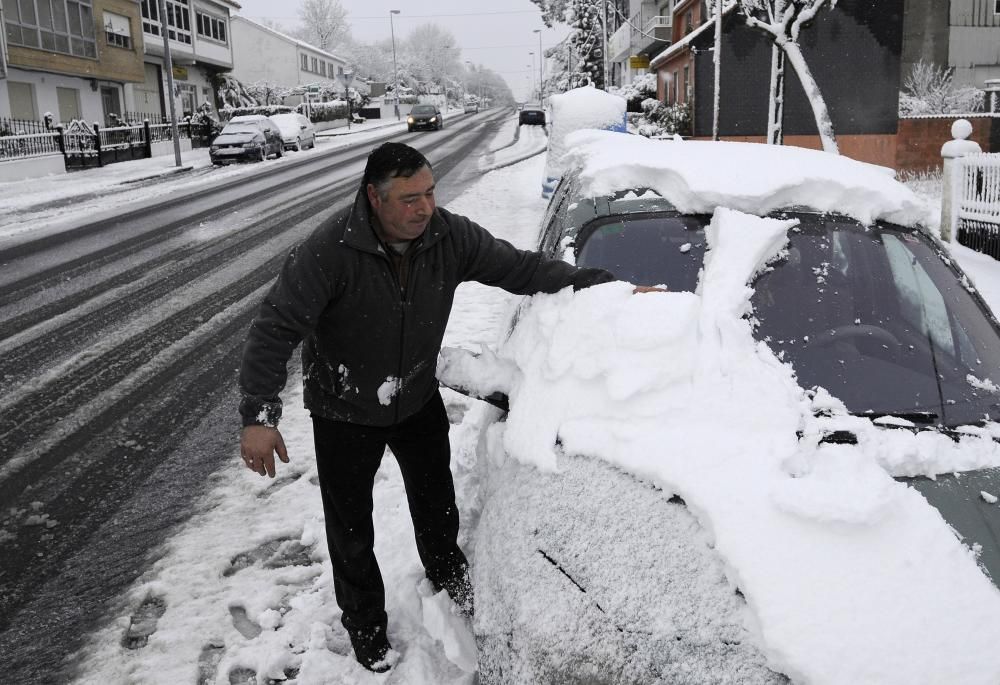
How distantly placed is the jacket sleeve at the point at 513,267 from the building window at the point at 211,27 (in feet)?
159

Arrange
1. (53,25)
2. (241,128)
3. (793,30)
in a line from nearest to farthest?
(793,30) < (241,128) < (53,25)

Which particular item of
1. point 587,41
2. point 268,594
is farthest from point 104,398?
point 587,41

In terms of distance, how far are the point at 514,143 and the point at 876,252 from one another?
32.5m

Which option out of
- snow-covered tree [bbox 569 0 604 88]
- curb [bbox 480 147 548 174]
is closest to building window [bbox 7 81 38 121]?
curb [bbox 480 147 548 174]

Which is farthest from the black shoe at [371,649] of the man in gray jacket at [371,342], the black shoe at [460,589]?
the black shoe at [460,589]

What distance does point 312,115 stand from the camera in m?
48.6

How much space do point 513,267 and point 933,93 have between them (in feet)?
80.9

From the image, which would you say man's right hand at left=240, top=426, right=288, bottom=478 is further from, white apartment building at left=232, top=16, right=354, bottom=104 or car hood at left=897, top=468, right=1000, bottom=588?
white apartment building at left=232, top=16, right=354, bottom=104

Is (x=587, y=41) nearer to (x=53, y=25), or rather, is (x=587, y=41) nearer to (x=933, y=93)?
(x=53, y=25)

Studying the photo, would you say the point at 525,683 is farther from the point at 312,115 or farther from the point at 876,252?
the point at 312,115

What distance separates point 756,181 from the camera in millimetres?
2988

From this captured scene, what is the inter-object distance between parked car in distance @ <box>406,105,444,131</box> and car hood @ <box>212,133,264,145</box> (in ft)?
57.8

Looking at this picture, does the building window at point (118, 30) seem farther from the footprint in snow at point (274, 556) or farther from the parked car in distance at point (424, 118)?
the footprint in snow at point (274, 556)

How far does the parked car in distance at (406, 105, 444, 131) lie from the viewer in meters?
45.5
